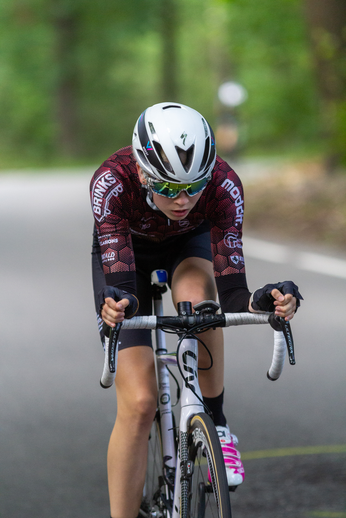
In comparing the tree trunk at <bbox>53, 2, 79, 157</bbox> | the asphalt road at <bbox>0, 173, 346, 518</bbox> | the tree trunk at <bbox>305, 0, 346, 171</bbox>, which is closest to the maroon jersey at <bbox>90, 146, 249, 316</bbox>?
the asphalt road at <bbox>0, 173, 346, 518</bbox>

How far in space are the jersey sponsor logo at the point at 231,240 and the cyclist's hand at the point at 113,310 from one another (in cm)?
75

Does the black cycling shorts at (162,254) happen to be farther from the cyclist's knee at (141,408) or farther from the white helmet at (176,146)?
the white helmet at (176,146)

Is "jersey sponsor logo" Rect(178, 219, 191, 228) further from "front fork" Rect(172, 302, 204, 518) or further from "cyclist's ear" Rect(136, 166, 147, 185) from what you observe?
"front fork" Rect(172, 302, 204, 518)

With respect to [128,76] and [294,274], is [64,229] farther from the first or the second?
[128,76]

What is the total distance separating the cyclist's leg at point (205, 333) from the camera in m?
3.22

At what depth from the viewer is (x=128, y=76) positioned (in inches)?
1681

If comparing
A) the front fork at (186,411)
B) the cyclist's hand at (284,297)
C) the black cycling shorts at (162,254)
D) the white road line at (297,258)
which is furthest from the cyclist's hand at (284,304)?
the white road line at (297,258)

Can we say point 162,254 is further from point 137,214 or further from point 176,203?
point 176,203

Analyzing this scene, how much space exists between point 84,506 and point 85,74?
37.3 meters

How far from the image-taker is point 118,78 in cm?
4219

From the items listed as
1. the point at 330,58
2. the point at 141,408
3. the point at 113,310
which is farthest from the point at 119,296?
the point at 330,58

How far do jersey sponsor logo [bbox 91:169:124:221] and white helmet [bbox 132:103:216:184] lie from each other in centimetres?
20

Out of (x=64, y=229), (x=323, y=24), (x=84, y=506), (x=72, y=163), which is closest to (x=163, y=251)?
(x=84, y=506)

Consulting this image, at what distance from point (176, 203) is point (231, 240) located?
0.39 meters
